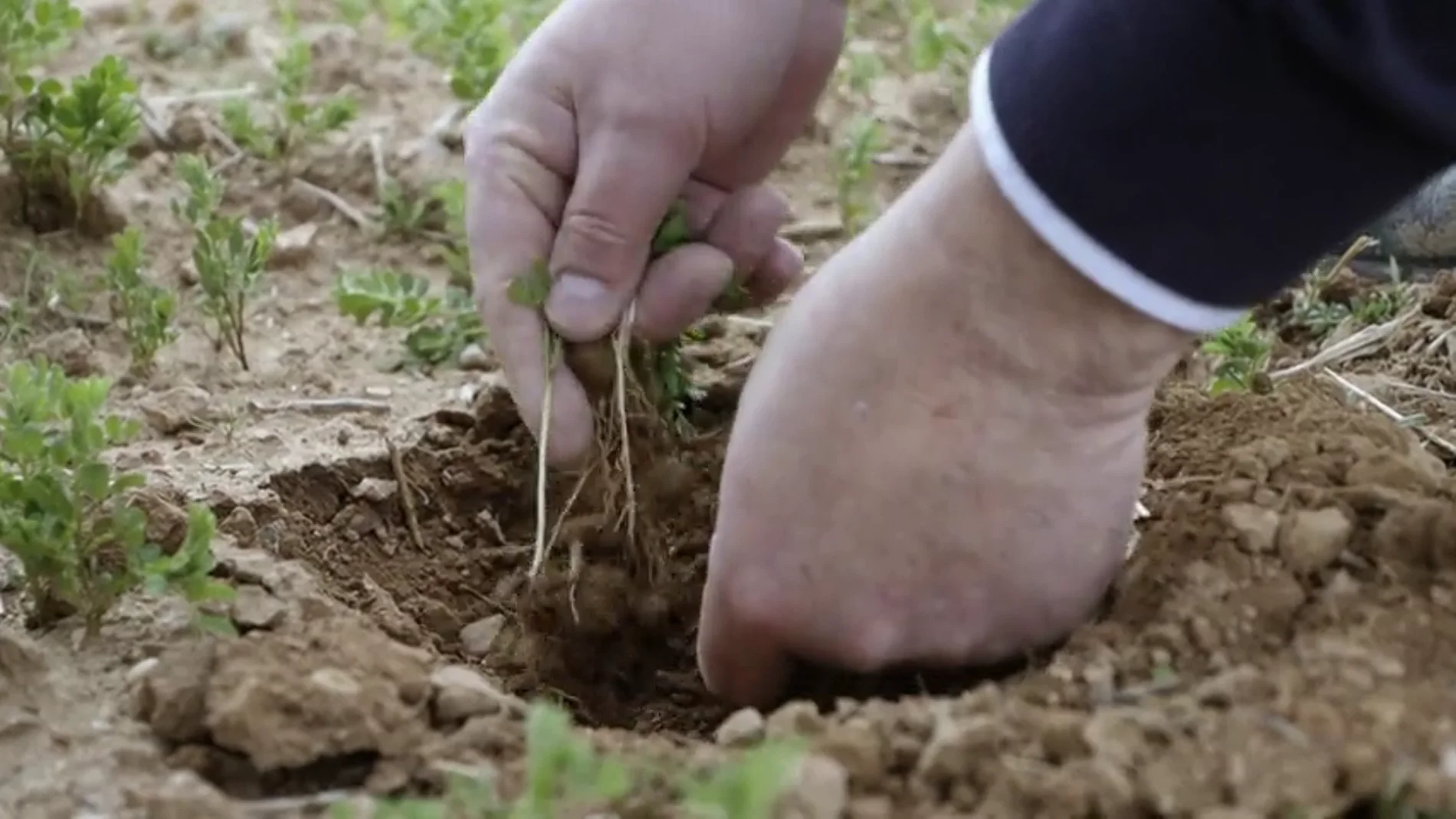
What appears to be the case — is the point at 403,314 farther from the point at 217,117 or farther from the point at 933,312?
the point at 933,312

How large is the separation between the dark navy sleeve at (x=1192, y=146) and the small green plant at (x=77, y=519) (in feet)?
2.02

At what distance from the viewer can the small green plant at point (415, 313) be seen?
6.79ft

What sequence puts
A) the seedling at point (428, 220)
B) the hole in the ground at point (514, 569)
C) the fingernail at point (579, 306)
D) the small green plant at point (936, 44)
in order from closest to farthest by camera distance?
the fingernail at point (579, 306), the hole in the ground at point (514, 569), the seedling at point (428, 220), the small green plant at point (936, 44)

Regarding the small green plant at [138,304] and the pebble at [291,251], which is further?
the pebble at [291,251]

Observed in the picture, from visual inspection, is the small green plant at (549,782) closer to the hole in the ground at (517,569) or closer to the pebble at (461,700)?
the pebble at (461,700)

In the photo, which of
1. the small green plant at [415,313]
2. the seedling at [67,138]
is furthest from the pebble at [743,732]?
the seedling at [67,138]

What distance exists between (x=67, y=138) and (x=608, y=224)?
874mm

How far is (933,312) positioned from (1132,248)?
14 cm

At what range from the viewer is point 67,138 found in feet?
6.87

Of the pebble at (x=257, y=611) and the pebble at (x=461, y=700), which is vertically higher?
the pebble at (x=461, y=700)

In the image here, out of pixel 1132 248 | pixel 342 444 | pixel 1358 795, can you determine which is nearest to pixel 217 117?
pixel 342 444

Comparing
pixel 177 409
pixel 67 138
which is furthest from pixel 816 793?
pixel 67 138

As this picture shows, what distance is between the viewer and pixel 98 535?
4.36ft

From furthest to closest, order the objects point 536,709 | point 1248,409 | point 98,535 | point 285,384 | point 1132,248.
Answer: point 285,384 < point 1248,409 < point 98,535 < point 1132,248 < point 536,709
